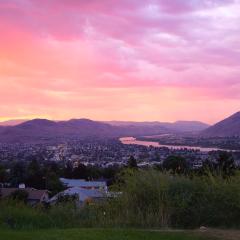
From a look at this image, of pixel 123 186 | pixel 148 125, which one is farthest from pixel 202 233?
pixel 148 125

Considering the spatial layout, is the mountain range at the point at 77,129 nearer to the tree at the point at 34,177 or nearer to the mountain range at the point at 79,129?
the mountain range at the point at 79,129

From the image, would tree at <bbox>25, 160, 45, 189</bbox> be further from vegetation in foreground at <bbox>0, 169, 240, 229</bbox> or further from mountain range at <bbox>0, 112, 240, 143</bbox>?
mountain range at <bbox>0, 112, 240, 143</bbox>

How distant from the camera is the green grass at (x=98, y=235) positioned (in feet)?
37.1

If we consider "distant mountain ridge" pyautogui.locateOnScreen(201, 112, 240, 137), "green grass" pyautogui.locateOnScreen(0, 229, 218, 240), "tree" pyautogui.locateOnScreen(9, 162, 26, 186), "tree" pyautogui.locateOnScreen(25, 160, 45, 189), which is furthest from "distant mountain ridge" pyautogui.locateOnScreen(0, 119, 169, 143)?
"green grass" pyautogui.locateOnScreen(0, 229, 218, 240)

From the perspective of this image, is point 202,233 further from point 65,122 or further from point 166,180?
point 65,122

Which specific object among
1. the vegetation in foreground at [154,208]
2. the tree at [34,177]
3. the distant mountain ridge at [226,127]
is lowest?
the tree at [34,177]

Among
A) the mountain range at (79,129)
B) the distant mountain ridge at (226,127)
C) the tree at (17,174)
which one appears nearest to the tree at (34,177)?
the tree at (17,174)

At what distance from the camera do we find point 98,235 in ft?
37.9

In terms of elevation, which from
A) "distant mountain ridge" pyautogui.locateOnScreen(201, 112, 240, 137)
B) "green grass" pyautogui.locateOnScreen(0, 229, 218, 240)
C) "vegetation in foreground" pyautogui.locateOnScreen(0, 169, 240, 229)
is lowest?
"green grass" pyautogui.locateOnScreen(0, 229, 218, 240)

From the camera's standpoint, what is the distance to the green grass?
37.1ft

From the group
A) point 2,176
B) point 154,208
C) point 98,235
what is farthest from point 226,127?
point 98,235

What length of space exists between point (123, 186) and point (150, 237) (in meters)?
3.27

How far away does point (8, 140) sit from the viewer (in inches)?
4557

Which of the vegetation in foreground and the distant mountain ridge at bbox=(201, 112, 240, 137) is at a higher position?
the distant mountain ridge at bbox=(201, 112, 240, 137)
